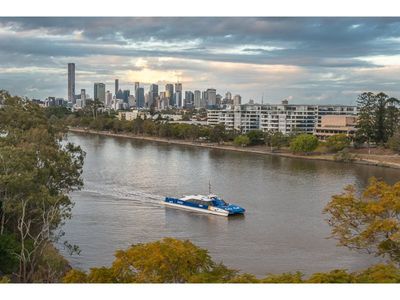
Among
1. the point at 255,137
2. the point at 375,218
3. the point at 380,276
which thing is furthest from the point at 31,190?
the point at 255,137

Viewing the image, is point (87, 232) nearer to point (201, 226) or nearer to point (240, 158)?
point (201, 226)

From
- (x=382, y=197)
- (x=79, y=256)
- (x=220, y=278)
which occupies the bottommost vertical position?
(x=79, y=256)

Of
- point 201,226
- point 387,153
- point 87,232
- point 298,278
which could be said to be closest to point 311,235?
point 201,226

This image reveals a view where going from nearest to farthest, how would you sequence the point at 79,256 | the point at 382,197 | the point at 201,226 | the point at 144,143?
the point at 382,197, the point at 79,256, the point at 201,226, the point at 144,143

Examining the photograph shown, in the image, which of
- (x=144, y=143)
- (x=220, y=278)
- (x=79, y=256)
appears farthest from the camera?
(x=144, y=143)

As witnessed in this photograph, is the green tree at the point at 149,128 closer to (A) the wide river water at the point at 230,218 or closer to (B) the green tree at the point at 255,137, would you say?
(B) the green tree at the point at 255,137

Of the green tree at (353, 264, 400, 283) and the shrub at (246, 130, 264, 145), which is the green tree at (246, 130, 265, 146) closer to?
the shrub at (246, 130, 264, 145)
